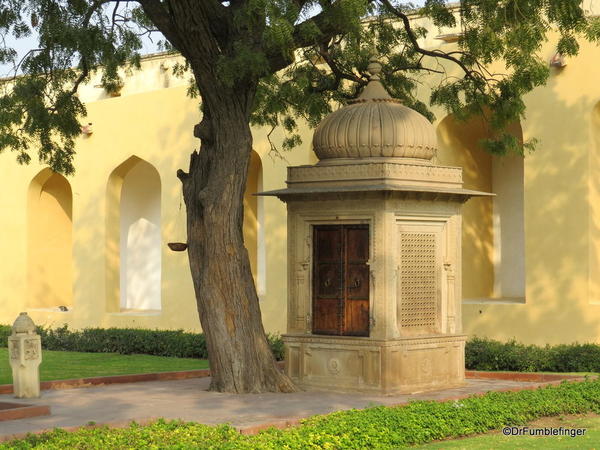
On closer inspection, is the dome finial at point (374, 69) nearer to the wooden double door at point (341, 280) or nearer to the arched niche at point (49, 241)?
the wooden double door at point (341, 280)

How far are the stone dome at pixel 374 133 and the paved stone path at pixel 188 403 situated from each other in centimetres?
289

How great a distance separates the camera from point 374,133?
13.8 m

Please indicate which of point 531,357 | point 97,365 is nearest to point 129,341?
point 97,365

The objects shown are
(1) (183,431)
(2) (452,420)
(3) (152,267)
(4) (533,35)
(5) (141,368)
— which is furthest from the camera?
(3) (152,267)

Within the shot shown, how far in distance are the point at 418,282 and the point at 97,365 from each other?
7366 millimetres

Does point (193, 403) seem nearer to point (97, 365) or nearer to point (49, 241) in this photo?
point (97, 365)

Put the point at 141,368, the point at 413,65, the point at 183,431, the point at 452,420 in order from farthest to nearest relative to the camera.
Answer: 1. the point at 141,368
2. the point at 413,65
3. the point at 452,420
4. the point at 183,431

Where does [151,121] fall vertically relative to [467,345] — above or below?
above

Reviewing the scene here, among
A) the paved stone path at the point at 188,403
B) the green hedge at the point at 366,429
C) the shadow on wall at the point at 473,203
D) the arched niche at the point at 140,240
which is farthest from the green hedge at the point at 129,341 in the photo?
the green hedge at the point at 366,429

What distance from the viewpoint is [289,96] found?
16797 millimetres

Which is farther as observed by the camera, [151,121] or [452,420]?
[151,121]

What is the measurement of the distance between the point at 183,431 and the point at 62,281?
18739 mm

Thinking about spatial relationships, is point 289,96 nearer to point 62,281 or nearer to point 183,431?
point 183,431

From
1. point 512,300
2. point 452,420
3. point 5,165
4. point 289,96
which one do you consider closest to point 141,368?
point 289,96
